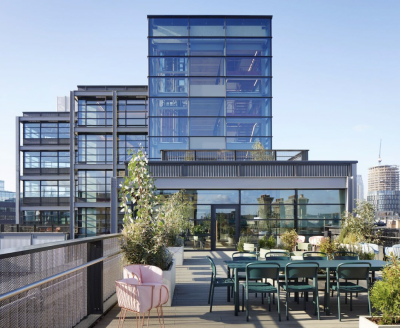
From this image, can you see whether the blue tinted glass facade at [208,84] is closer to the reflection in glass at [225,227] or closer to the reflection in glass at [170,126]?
the reflection in glass at [170,126]

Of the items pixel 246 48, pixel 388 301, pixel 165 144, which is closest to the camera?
pixel 388 301

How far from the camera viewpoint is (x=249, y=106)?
1042 inches

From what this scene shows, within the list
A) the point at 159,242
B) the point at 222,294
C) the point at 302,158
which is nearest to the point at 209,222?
the point at 302,158

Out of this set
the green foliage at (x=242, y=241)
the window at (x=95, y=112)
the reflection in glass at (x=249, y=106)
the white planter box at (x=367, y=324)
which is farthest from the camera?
the window at (x=95, y=112)

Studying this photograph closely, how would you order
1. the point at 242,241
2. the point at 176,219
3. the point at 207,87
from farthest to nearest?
the point at 207,87
the point at 242,241
the point at 176,219

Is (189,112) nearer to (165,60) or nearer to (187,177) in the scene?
(165,60)

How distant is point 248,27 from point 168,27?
5.25 meters

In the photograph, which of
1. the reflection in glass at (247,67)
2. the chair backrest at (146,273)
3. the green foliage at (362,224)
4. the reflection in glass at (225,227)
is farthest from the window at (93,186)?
the chair backrest at (146,273)

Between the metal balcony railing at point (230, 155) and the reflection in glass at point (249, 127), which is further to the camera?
the reflection in glass at point (249, 127)

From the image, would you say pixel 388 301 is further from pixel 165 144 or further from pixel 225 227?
pixel 165 144

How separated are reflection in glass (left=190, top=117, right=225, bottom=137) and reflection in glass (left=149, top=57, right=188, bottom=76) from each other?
318cm

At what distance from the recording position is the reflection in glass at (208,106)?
26.4 metres

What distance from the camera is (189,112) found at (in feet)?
86.2

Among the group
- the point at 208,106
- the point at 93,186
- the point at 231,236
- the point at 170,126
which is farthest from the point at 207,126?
the point at 93,186
